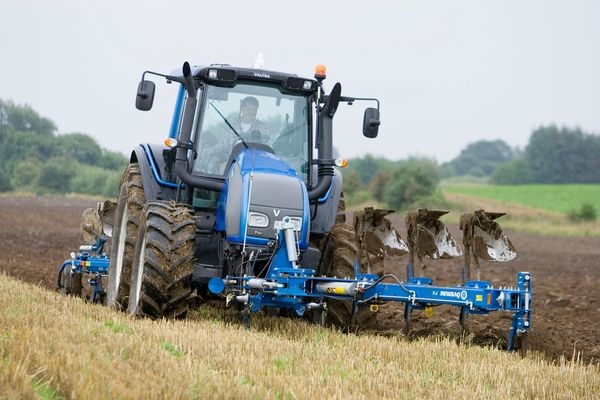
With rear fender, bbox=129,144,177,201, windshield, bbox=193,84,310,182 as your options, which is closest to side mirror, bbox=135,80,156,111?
windshield, bbox=193,84,310,182

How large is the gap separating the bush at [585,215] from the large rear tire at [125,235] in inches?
1718

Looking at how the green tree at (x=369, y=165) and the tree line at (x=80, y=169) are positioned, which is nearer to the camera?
the tree line at (x=80, y=169)

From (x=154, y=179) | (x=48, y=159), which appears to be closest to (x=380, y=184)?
(x=48, y=159)

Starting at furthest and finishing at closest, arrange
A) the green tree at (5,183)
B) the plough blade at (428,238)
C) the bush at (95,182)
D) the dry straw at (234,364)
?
1. the bush at (95,182)
2. the green tree at (5,183)
3. the plough blade at (428,238)
4. the dry straw at (234,364)

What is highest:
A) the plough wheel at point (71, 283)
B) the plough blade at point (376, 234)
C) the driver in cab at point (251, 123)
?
the driver in cab at point (251, 123)

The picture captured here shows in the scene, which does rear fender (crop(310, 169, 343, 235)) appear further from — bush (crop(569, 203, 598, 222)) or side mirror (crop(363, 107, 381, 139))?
bush (crop(569, 203, 598, 222))

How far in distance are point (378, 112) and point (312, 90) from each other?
721 mm

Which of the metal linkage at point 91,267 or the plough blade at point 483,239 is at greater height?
the plough blade at point 483,239

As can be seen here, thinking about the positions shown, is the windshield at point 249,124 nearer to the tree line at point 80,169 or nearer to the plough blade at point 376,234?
the plough blade at point 376,234

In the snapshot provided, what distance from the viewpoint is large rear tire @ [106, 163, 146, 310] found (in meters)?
9.37

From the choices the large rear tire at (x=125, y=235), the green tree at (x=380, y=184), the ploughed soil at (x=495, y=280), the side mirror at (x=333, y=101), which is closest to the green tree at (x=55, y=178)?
the green tree at (x=380, y=184)

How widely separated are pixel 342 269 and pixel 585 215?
144 ft

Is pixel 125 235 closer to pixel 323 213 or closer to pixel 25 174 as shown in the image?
pixel 323 213

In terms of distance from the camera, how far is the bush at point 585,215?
50.9 m
